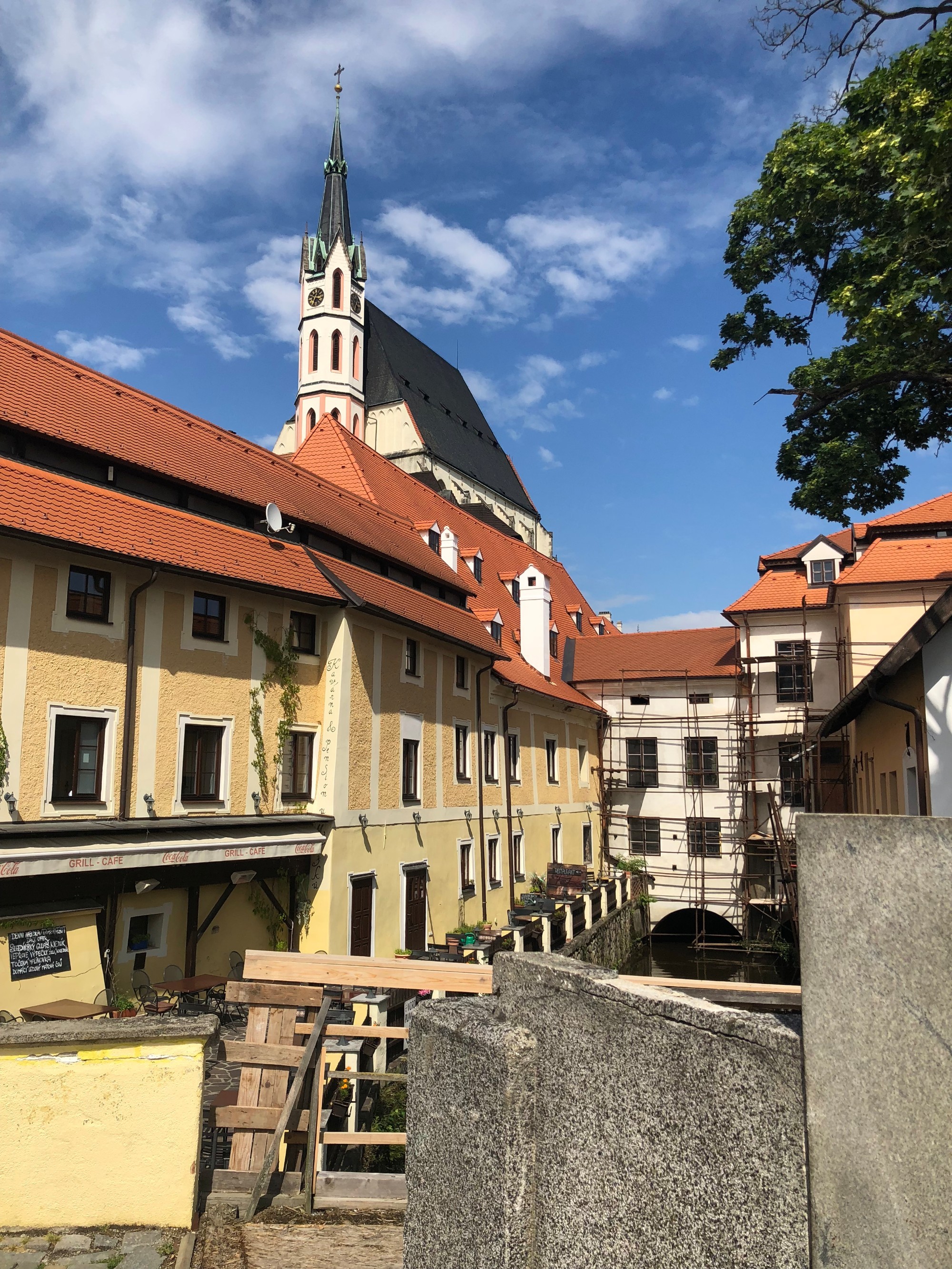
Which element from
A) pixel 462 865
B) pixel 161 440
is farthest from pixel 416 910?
pixel 161 440

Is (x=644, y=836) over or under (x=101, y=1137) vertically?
under

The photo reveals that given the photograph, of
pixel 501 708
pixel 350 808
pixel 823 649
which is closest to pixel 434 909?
pixel 350 808

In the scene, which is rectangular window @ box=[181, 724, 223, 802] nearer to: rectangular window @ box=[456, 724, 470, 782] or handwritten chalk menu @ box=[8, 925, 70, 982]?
handwritten chalk menu @ box=[8, 925, 70, 982]

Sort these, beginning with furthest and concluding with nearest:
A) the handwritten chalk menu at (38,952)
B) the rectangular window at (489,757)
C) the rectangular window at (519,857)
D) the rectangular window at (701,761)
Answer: the rectangular window at (701,761)
the rectangular window at (519,857)
the rectangular window at (489,757)
the handwritten chalk menu at (38,952)

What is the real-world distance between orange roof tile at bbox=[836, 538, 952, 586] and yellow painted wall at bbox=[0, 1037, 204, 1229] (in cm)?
2414

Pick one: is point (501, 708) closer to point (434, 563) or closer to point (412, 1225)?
point (434, 563)

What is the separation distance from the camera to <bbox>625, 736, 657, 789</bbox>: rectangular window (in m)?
35.1

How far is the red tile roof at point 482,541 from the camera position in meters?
27.9

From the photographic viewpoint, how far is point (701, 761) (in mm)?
34156

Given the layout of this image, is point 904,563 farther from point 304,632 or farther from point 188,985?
point 188,985

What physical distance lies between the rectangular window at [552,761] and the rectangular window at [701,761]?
6.02m

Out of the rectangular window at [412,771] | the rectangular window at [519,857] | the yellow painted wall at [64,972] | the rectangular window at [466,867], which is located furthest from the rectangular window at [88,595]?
the rectangular window at [519,857]

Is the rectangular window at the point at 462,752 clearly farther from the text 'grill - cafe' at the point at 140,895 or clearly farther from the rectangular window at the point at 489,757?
the text 'grill - cafe' at the point at 140,895

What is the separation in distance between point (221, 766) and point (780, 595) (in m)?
23.2
